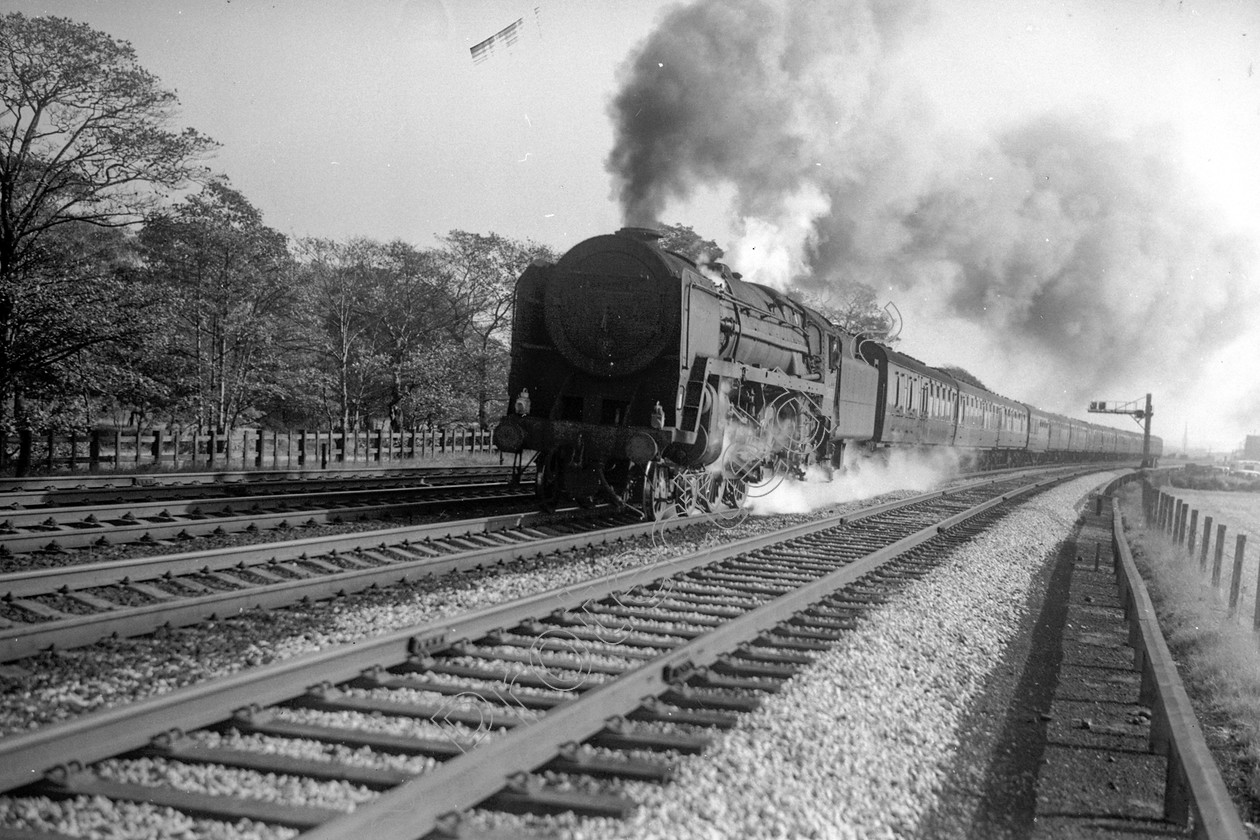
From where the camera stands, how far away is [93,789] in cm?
265

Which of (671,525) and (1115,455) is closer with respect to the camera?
(671,525)

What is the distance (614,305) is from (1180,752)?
7203 millimetres

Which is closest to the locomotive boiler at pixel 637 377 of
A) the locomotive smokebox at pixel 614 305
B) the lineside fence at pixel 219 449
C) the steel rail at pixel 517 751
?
the locomotive smokebox at pixel 614 305

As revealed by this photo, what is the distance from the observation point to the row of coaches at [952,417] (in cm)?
1764

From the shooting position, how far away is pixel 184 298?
1595 cm

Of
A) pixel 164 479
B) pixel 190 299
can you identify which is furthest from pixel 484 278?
pixel 164 479

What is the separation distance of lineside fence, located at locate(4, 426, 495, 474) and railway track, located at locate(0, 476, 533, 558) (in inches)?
305

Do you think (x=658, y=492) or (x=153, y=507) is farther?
(x=658, y=492)

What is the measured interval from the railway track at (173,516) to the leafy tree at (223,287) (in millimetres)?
13473

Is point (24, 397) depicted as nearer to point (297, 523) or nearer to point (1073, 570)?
point (297, 523)

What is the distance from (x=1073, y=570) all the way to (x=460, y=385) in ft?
79.8

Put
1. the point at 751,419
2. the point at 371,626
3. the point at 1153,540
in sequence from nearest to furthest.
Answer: the point at 371,626 → the point at 751,419 → the point at 1153,540

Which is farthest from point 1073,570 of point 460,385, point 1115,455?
point 1115,455

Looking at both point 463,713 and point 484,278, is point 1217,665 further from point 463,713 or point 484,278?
point 484,278
